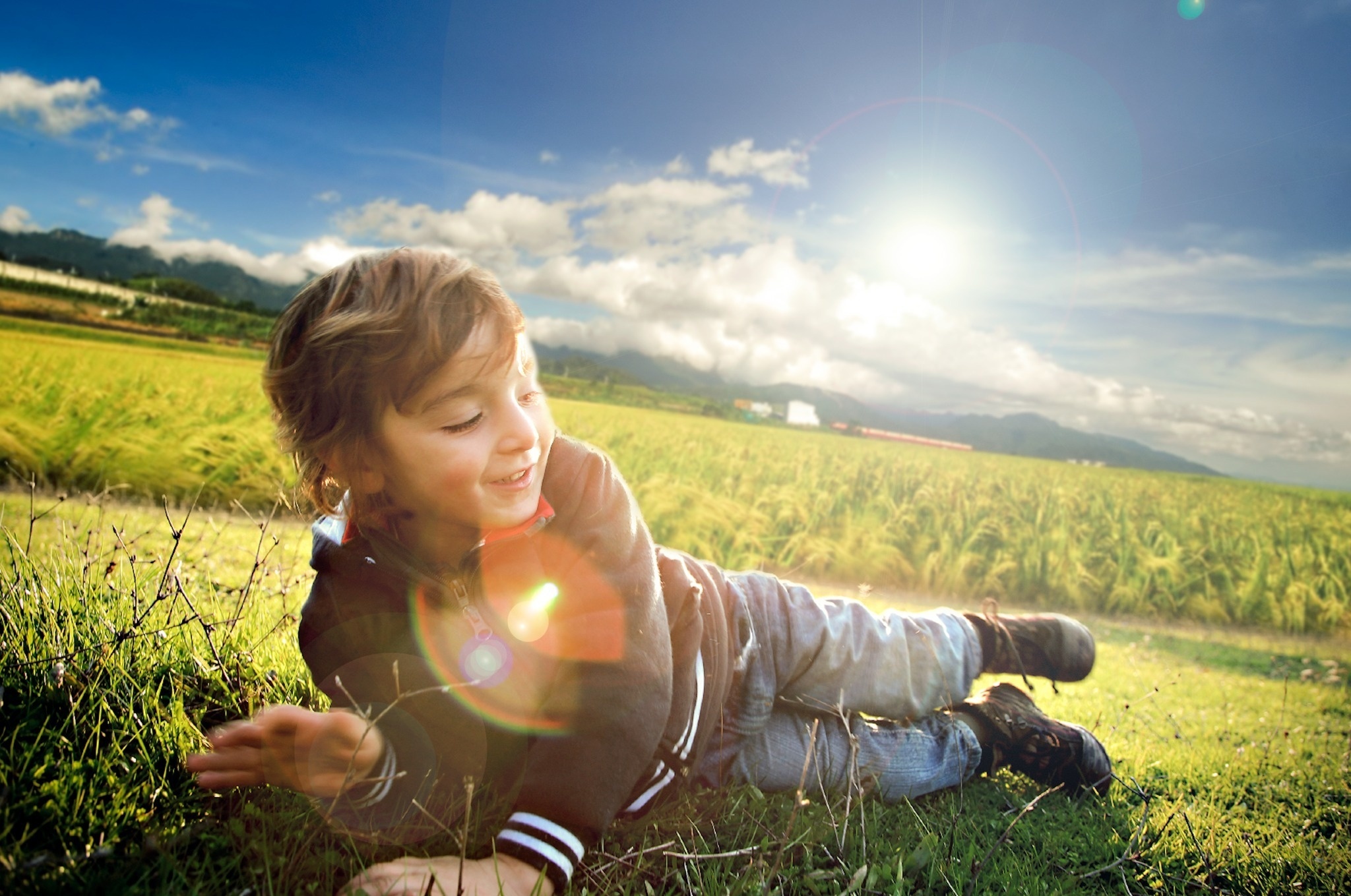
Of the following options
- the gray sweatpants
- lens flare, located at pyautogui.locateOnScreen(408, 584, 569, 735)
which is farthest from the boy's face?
the gray sweatpants

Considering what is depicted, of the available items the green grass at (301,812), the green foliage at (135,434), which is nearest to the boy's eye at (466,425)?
the green grass at (301,812)

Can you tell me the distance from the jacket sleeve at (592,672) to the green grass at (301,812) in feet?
0.50

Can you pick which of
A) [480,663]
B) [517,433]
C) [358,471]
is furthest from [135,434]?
[517,433]

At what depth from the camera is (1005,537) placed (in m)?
7.45

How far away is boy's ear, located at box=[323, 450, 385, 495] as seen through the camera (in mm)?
1972

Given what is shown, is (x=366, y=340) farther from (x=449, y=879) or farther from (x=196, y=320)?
(x=196, y=320)

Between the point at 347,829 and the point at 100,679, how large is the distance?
0.89 metres

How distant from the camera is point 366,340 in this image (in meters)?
1.83

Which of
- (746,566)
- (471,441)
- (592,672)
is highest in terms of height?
(471,441)

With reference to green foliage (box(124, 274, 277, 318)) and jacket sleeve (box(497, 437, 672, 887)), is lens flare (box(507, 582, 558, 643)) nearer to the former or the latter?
jacket sleeve (box(497, 437, 672, 887))

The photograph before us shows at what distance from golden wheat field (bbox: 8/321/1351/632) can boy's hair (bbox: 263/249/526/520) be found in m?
3.45

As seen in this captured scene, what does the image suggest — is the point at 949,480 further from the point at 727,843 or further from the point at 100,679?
the point at 100,679

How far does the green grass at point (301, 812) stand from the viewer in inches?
58.4

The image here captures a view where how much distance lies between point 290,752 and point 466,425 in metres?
0.79
